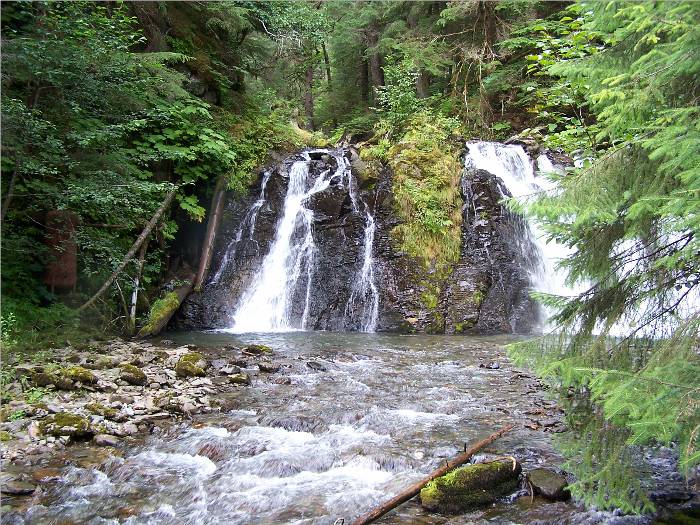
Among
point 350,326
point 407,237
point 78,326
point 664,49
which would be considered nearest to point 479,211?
point 407,237

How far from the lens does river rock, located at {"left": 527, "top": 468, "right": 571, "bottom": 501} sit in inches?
154

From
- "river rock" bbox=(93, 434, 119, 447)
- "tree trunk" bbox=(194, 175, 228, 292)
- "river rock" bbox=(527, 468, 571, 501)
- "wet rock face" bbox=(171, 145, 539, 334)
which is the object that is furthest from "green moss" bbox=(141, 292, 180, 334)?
"river rock" bbox=(527, 468, 571, 501)

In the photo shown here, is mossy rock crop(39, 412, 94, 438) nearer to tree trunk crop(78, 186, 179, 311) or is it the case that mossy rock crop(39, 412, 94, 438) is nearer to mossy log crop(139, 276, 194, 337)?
tree trunk crop(78, 186, 179, 311)

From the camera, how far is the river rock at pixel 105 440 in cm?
511

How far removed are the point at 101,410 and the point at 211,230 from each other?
866 cm

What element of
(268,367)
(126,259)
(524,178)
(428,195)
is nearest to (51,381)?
(268,367)

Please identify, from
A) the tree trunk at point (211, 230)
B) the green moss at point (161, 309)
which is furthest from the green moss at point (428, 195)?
the green moss at point (161, 309)

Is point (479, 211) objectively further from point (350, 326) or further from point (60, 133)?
point (60, 133)

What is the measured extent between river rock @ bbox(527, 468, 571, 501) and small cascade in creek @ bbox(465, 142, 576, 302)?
31.5ft

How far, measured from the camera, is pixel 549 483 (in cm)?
402

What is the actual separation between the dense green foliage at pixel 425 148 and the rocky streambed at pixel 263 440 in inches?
46.8

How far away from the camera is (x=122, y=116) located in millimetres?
8320

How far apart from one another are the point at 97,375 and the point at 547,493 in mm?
5768

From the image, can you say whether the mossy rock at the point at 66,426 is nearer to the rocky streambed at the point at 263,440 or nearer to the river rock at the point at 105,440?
the rocky streambed at the point at 263,440
